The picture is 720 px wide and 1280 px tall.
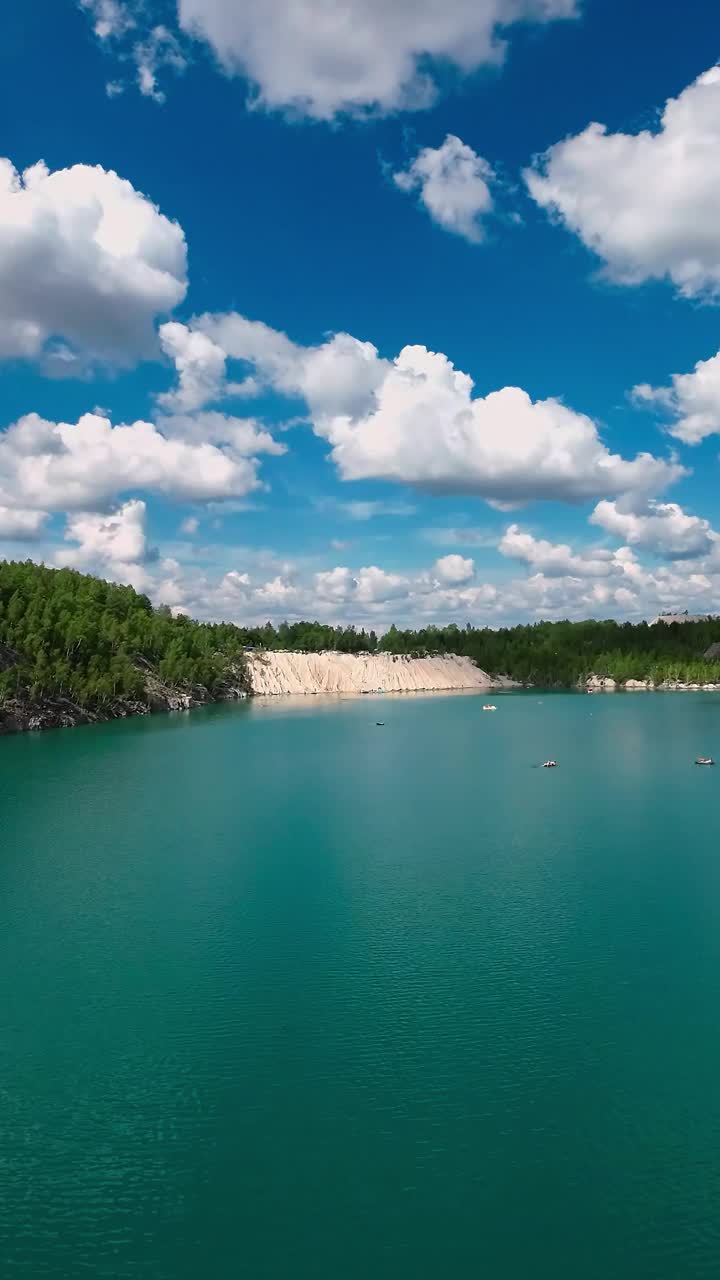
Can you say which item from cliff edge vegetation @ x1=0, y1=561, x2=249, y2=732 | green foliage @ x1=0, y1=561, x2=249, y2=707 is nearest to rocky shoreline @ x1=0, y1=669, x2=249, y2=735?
cliff edge vegetation @ x1=0, y1=561, x2=249, y2=732

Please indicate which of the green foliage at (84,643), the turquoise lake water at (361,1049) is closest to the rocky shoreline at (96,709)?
the green foliage at (84,643)

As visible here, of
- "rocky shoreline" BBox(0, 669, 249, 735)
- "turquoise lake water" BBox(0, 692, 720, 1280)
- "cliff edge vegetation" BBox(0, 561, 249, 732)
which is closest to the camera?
"turquoise lake water" BBox(0, 692, 720, 1280)

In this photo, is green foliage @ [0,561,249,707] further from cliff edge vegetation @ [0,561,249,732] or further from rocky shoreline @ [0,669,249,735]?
rocky shoreline @ [0,669,249,735]

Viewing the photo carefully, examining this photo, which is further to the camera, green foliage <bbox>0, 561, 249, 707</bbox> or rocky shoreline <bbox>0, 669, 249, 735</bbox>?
green foliage <bbox>0, 561, 249, 707</bbox>

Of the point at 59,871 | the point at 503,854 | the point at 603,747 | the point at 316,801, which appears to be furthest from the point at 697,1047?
the point at 603,747

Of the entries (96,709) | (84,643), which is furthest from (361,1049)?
(84,643)

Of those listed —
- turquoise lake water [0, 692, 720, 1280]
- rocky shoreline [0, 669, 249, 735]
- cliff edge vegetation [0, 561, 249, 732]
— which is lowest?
turquoise lake water [0, 692, 720, 1280]

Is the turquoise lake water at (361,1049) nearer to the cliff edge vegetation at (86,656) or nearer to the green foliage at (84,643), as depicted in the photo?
the cliff edge vegetation at (86,656)
